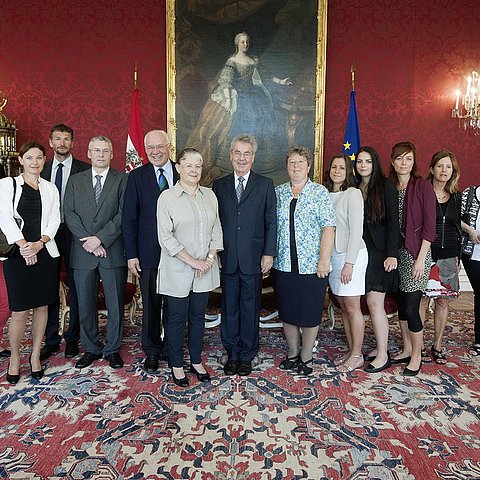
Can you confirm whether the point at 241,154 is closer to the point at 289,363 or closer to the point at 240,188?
the point at 240,188

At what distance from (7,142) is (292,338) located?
403cm

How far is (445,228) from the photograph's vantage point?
3.53 m

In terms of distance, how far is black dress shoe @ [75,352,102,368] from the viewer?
3500 millimetres

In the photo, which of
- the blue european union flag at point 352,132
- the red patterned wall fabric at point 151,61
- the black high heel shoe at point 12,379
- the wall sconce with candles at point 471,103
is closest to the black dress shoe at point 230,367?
the black high heel shoe at point 12,379

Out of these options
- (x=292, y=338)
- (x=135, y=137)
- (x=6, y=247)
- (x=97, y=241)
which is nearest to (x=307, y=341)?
(x=292, y=338)

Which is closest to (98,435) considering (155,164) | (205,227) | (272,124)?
(205,227)

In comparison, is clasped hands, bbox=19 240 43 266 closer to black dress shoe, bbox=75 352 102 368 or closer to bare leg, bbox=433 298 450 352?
black dress shoe, bbox=75 352 102 368

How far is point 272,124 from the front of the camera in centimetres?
580

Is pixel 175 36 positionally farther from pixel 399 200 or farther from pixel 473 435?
pixel 473 435

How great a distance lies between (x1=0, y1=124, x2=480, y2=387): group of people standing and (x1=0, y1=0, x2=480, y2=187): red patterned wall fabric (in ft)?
8.53

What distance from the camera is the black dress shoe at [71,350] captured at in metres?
3.71

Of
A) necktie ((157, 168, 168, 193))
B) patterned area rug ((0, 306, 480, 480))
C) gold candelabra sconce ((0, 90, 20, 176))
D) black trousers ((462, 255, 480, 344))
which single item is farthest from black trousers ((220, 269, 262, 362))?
gold candelabra sconce ((0, 90, 20, 176))

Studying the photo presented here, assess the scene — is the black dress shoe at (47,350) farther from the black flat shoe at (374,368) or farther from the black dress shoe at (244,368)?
the black flat shoe at (374,368)

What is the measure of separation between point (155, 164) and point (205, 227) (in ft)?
2.20
